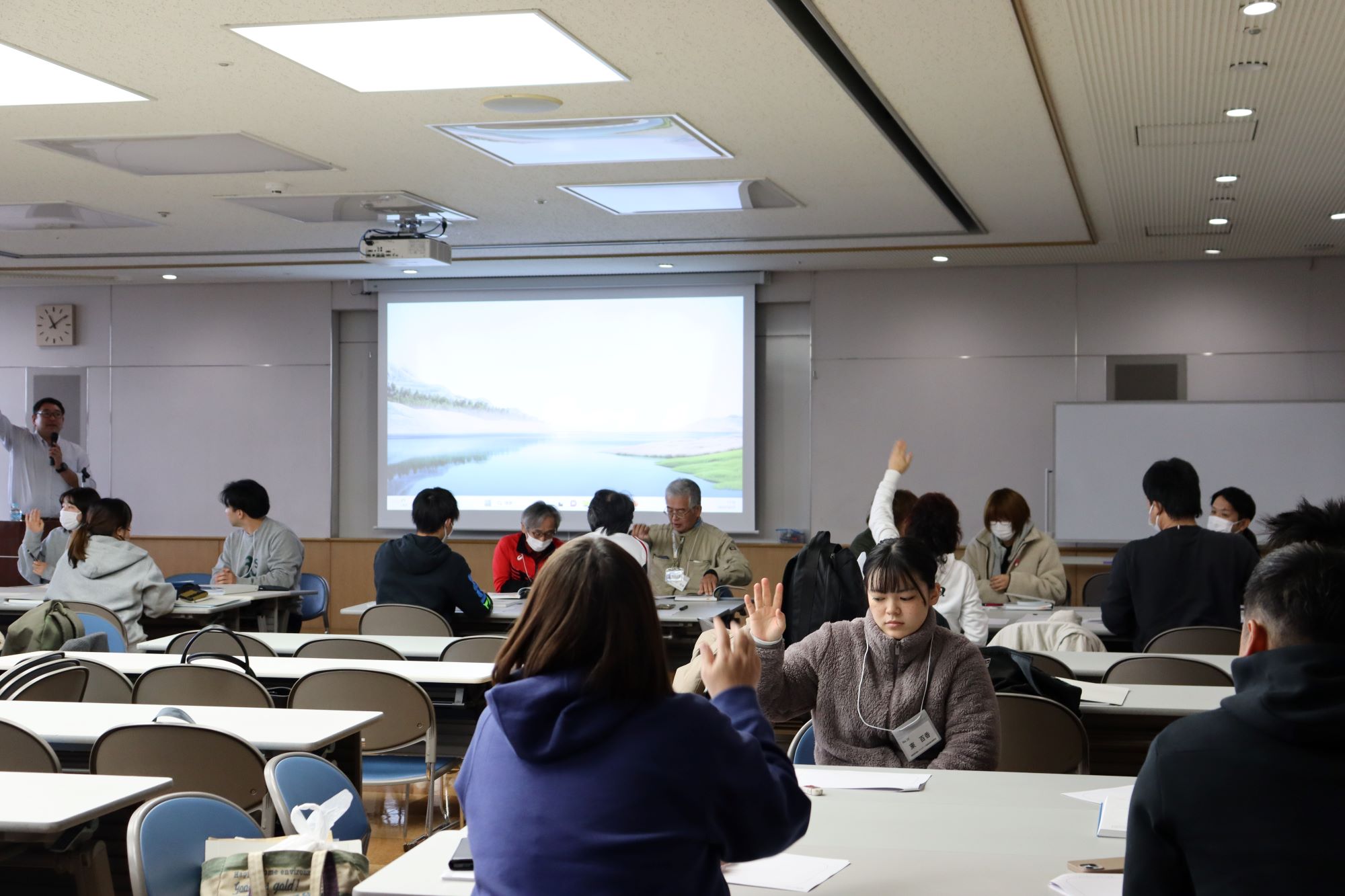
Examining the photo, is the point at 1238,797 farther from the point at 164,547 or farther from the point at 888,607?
the point at 164,547

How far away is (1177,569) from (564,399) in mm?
6115

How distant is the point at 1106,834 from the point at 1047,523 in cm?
731

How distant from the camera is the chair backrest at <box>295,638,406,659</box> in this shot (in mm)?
5277

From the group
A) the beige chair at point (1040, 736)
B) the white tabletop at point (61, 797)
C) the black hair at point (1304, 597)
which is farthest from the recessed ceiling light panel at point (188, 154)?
the black hair at point (1304, 597)

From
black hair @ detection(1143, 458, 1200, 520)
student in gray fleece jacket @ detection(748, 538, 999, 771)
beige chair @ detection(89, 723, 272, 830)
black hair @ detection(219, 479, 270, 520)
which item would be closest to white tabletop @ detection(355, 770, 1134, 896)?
student in gray fleece jacket @ detection(748, 538, 999, 771)

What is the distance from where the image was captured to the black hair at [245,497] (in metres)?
7.95

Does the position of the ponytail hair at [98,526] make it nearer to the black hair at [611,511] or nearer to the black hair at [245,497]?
the black hair at [245,497]

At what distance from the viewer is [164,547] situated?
1109 cm

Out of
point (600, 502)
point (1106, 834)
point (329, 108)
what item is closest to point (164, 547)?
point (600, 502)

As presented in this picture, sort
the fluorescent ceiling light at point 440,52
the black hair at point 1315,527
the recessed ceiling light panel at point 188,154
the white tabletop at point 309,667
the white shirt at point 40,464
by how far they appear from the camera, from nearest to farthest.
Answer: the black hair at point 1315,527
the fluorescent ceiling light at point 440,52
the white tabletop at point 309,667
the recessed ceiling light panel at point 188,154
the white shirt at point 40,464

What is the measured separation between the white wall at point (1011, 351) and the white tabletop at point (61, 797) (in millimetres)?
7501

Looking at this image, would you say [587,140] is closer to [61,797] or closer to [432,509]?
[432,509]

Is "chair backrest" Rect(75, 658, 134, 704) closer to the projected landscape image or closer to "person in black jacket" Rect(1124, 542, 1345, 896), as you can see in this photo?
"person in black jacket" Rect(1124, 542, 1345, 896)

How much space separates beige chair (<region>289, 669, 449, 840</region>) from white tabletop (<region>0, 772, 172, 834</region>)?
1.55 meters
